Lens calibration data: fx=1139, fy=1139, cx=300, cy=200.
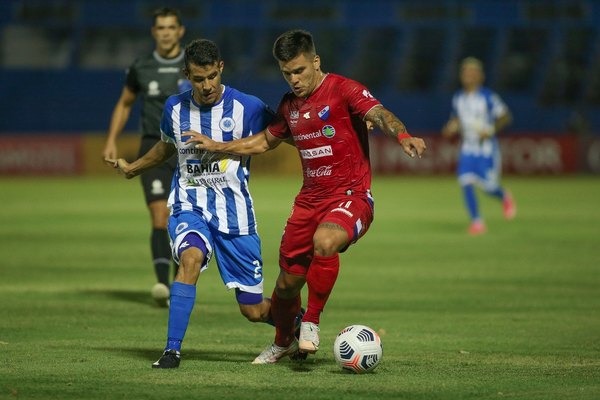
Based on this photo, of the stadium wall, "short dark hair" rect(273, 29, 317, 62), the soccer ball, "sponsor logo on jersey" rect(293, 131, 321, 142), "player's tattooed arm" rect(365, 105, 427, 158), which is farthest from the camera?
the stadium wall

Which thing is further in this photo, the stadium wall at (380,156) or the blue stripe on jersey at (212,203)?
the stadium wall at (380,156)

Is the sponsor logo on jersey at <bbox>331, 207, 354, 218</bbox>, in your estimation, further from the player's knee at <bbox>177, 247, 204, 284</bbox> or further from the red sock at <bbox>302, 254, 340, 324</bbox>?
the player's knee at <bbox>177, 247, 204, 284</bbox>

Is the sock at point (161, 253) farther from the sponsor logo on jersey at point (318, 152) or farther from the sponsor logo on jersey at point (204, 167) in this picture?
the sponsor logo on jersey at point (318, 152)

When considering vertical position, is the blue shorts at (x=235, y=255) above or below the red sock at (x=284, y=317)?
above

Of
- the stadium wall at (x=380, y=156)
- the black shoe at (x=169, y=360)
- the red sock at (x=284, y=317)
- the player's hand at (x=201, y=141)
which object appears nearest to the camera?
the black shoe at (x=169, y=360)

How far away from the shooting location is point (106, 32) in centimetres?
3678

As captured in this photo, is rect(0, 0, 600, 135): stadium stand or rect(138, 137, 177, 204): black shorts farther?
rect(0, 0, 600, 135): stadium stand

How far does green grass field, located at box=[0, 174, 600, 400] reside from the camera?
631 cm

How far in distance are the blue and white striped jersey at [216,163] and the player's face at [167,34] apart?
114 inches

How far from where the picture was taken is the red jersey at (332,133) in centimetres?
700

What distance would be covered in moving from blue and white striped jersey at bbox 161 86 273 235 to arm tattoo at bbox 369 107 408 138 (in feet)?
2.68

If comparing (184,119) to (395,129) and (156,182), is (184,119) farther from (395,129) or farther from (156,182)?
(156,182)

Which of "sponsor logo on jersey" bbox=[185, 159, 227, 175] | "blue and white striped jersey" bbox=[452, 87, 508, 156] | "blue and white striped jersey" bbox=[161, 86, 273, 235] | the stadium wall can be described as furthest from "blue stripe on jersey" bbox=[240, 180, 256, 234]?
the stadium wall

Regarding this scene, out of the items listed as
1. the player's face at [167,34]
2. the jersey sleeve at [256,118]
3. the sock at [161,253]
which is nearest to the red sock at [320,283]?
the jersey sleeve at [256,118]
